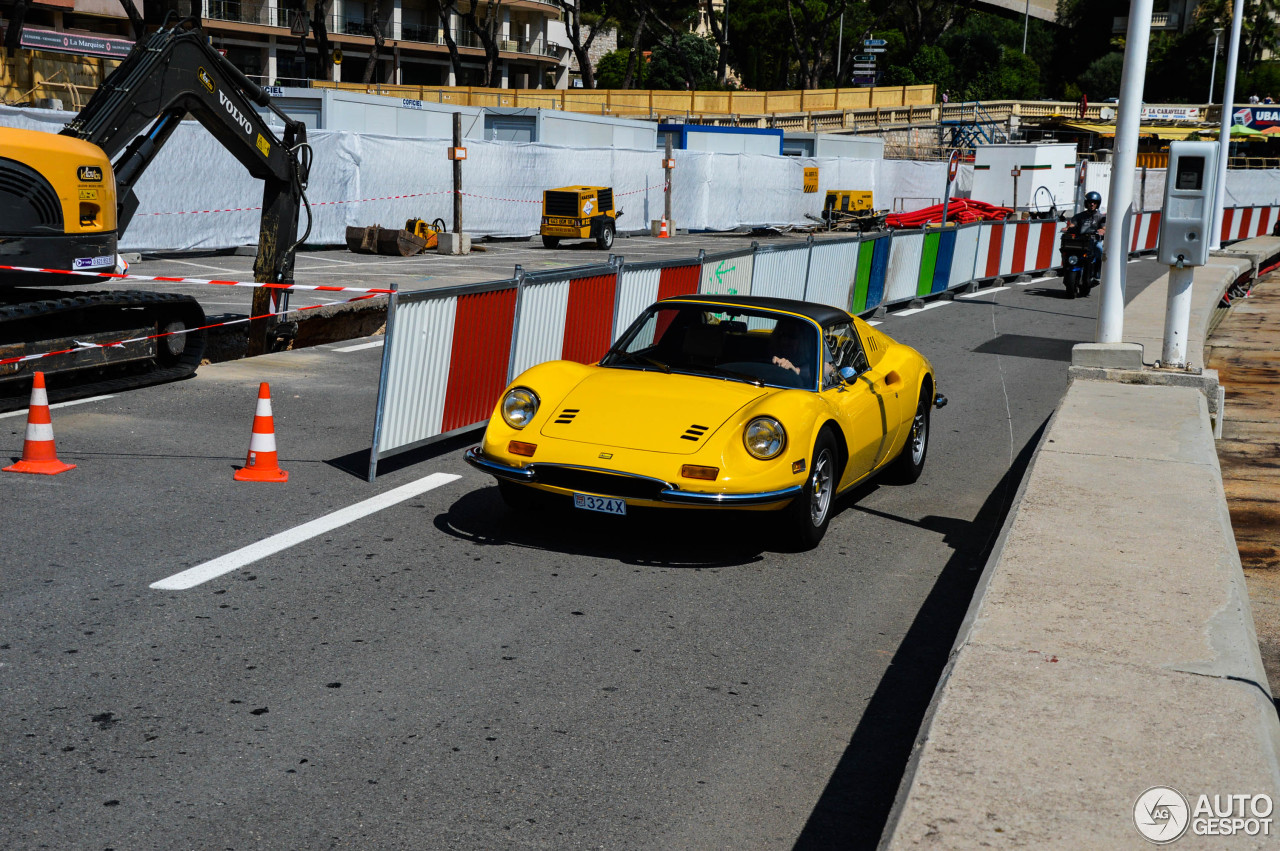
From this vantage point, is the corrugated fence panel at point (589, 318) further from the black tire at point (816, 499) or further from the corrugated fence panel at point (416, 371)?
the black tire at point (816, 499)

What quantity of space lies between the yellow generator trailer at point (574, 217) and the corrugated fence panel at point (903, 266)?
17788 millimetres

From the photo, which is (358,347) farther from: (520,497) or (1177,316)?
(1177,316)

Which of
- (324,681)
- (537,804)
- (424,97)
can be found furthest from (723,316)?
(424,97)

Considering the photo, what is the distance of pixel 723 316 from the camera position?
8.74 meters

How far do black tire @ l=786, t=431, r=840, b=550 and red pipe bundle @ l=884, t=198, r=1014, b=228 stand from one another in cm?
3858

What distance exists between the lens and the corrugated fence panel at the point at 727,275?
563 inches

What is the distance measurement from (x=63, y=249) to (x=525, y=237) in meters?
30.2

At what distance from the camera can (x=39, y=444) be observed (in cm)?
884

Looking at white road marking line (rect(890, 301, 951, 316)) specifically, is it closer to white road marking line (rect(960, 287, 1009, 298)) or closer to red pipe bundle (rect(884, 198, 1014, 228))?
white road marking line (rect(960, 287, 1009, 298))

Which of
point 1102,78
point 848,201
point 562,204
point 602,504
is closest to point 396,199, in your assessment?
point 562,204

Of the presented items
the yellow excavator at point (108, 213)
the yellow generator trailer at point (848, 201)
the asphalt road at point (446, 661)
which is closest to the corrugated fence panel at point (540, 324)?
the asphalt road at point (446, 661)

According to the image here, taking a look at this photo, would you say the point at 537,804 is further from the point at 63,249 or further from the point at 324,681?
the point at 63,249

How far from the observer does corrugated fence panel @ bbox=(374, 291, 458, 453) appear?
9031 mm

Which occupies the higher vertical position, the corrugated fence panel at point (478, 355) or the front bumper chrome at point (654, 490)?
the corrugated fence panel at point (478, 355)
